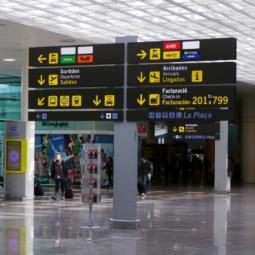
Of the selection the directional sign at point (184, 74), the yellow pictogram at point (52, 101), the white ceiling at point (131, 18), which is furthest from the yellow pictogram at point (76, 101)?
the white ceiling at point (131, 18)

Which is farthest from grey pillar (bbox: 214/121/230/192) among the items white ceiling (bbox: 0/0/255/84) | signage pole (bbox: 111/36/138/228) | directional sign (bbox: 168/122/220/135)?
signage pole (bbox: 111/36/138/228)

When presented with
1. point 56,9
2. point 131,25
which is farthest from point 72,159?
point 56,9

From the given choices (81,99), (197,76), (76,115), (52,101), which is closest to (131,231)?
(76,115)

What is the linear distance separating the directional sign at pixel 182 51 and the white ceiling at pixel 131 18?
3.66 metres

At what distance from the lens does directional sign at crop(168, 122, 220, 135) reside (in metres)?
33.7

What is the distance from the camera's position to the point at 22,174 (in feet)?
85.3

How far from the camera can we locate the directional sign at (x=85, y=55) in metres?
15.9

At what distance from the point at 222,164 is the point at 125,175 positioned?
58.6 ft

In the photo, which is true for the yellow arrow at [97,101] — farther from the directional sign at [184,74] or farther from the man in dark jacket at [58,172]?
the man in dark jacket at [58,172]

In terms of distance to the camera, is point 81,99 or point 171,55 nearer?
point 171,55

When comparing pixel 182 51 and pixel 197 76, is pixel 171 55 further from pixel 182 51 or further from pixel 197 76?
pixel 197 76

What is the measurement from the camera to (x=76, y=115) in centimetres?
1577

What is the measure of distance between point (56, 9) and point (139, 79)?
5.72 m

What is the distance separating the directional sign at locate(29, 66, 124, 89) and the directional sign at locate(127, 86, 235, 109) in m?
0.97
